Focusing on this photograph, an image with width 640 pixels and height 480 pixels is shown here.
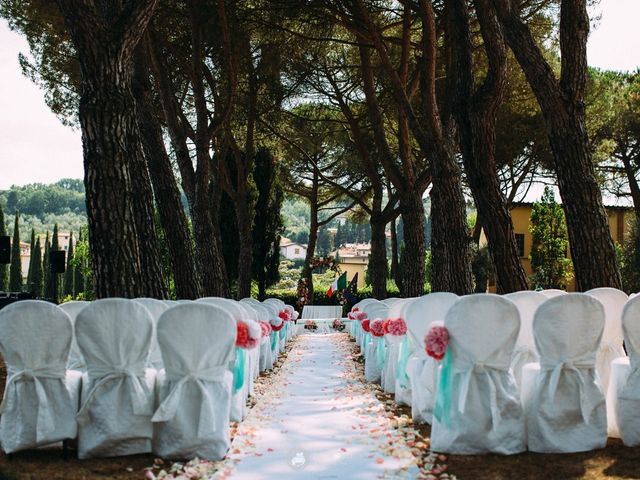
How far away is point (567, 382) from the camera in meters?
4.40

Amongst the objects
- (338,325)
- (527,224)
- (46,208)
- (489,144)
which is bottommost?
(338,325)

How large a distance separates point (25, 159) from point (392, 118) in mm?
12663

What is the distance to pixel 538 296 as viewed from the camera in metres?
5.97

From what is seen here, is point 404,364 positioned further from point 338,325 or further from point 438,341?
point 338,325

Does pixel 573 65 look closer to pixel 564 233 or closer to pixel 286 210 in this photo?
pixel 564 233

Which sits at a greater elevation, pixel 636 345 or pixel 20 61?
pixel 20 61

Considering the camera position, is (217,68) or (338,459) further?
(217,68)

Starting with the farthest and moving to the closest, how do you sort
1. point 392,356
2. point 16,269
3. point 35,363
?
point 16,269, point 392,356, point 35,363

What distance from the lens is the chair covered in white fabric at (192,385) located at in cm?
432

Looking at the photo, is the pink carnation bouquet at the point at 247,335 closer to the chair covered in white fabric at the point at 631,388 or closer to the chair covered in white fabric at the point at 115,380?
the chair covered in white fabric at the point at 115,380

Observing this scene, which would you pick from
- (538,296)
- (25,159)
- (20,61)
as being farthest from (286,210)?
(538,296)

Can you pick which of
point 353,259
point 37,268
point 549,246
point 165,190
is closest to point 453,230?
A: point 165,190

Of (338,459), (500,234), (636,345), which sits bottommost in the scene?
(338,459)

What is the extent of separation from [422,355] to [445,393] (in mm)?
1045
